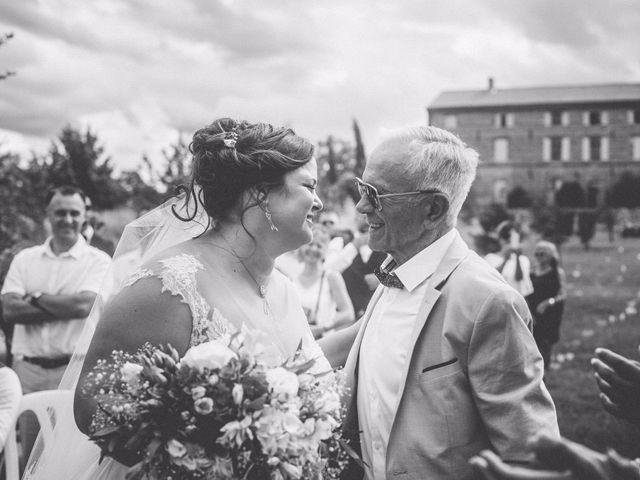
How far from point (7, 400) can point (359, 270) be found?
4.25 meters

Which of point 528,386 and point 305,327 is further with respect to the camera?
point 305,327

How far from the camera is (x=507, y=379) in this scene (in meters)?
2.23

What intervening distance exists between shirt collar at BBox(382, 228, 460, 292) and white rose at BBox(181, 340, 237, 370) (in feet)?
3.35

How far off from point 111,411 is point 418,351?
46.5 inches

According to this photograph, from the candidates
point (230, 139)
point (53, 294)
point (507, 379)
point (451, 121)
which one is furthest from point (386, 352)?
point (451, 121)

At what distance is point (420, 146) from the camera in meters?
2.68

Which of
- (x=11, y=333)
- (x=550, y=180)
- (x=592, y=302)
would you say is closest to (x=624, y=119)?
(x=550, y=180)

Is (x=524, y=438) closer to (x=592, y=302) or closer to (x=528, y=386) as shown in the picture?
(x=528, y=386)

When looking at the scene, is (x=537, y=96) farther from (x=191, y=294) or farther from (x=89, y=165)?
(x=191, y=294)

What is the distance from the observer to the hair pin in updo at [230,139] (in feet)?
8.87

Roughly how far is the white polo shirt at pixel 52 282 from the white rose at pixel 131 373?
326cm

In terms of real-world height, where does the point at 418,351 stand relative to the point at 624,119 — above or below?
below

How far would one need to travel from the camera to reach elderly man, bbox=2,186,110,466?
4867 millimetres

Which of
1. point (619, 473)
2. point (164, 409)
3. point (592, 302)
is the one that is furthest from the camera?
point (592, 302)
